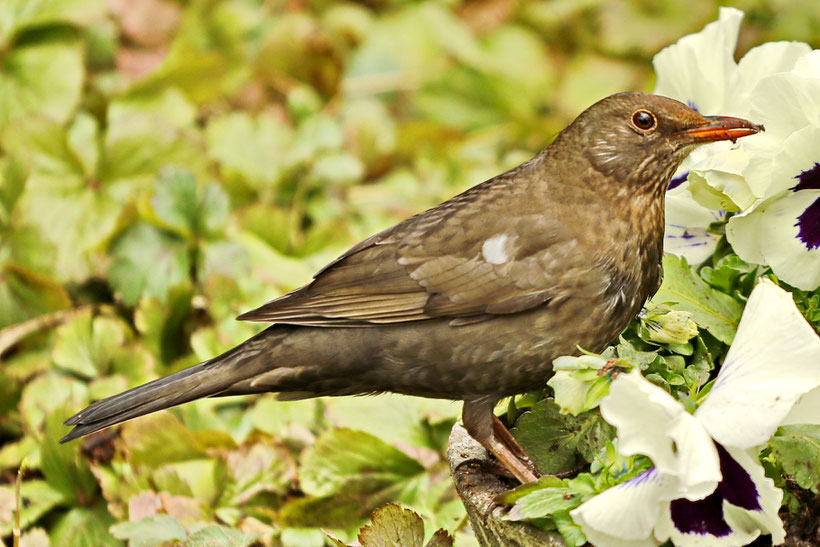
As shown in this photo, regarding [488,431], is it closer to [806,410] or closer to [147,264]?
[806,410]

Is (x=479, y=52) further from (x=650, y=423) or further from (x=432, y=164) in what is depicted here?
(x=650, y=423)

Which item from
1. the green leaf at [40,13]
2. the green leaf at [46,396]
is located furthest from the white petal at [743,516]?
the green leaf at [40,13]

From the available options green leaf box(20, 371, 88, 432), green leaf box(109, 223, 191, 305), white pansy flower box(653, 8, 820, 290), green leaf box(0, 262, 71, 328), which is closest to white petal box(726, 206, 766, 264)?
white pansy flower box(653, 8, 820, 290)

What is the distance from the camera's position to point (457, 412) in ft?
11.4

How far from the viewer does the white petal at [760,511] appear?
194 centimetres

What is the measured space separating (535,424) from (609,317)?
1.00ft

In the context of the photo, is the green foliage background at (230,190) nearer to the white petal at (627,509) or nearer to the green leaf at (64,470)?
the green leaf at (64,470)

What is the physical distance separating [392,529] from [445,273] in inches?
25.5

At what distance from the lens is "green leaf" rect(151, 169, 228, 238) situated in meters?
4.35

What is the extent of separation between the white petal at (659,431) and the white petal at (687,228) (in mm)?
874

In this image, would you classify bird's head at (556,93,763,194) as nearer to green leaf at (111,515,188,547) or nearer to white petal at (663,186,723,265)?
white petal at (663,186,723,265)

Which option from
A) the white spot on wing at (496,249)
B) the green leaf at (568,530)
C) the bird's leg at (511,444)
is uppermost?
the white spot on wing at (496,249)

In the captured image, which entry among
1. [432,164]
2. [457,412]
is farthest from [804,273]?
[432,164]

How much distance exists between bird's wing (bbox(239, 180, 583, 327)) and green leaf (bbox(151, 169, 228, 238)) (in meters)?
1.74
